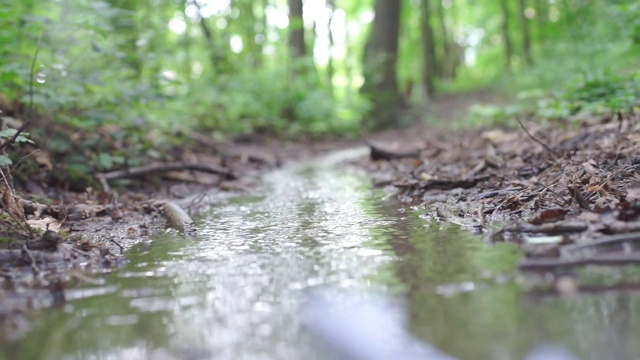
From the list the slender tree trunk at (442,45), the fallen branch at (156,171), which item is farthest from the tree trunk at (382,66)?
the slender tree trunk at (442,45)

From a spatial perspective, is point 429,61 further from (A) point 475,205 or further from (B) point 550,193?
(B) point 550,193

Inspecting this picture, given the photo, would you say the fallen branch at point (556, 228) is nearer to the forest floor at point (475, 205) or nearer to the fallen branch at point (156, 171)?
the forest floor at point (475, 205)

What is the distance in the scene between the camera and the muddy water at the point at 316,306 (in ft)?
4.02

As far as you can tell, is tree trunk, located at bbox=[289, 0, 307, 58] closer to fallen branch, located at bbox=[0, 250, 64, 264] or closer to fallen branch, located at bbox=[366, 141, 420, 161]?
fallen branch, located at bbox=[366, 141, 420, 161]

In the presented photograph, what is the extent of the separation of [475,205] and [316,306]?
157 centimetres

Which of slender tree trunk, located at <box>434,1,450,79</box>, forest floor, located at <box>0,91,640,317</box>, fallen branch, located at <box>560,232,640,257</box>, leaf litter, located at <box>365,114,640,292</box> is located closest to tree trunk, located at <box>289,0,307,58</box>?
forest floor, located at <box>0,91,640,317</box>

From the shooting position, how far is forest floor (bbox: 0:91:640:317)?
5.82ft

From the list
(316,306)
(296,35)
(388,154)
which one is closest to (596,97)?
(388,154)

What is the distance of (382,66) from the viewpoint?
14070mm

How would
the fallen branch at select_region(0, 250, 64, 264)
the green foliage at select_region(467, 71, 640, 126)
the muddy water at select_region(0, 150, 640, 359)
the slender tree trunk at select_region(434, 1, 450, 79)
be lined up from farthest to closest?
the slender tree trunk at select_region(434, 1, 450, 79) → the green foliage at select_region(467, 71, 640, 126) → the fallen branch at select_region(0, 250, 64, 264) → the muddy water at select_region(0, 150, 640, 359)

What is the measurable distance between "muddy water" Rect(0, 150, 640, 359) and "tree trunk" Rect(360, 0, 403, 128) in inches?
468

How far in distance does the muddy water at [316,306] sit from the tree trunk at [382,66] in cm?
1188

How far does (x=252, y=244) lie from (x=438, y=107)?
16.4 m

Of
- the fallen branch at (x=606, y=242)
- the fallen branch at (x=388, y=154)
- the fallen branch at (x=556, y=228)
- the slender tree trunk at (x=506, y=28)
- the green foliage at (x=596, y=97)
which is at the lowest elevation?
the fallen branch at (x=606, y=242)
